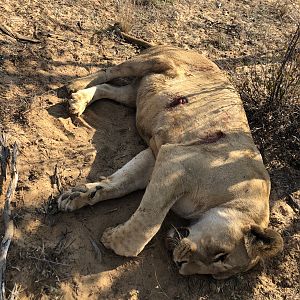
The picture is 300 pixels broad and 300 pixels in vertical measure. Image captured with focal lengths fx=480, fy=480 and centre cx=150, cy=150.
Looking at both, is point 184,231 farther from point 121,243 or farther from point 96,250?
point 96,250

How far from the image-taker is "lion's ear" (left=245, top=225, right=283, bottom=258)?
3.74 metres

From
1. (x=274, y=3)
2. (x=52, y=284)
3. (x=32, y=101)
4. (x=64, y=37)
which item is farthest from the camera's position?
(x=274, y=3)

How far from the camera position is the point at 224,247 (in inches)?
150

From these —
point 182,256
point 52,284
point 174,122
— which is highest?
point 174,122

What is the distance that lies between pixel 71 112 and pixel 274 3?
4.53 meters

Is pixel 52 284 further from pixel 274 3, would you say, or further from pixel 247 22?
pixel 274 3

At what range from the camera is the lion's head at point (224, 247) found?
12.3ft

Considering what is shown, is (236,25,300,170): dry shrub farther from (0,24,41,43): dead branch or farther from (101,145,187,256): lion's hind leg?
(0,24,41,43): dead branch

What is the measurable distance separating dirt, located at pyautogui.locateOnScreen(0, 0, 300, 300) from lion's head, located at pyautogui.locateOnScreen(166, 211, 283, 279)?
0.98ft

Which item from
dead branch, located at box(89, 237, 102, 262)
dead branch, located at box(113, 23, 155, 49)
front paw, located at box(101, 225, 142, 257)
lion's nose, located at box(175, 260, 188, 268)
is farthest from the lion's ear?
dead branch, located at box(113, 23, 155, 49)

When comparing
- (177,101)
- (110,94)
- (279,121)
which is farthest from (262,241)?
(110,94)

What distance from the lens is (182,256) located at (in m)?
3.90

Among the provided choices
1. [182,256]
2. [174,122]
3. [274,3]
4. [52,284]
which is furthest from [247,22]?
[52,284]

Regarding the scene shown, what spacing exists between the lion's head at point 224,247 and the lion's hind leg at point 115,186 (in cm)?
88
